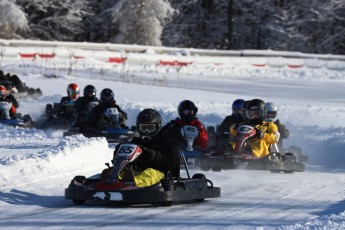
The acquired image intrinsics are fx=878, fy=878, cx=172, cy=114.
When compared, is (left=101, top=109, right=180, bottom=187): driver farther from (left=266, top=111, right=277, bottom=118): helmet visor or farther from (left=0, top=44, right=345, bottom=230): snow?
(left=266, top=111, right=277, bottom=118): helmet visor

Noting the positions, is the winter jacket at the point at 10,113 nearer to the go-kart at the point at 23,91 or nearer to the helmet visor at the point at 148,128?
the go-kart at the point at 23,91

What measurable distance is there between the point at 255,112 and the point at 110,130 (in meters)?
5.18

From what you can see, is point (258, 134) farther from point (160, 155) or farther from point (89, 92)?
point (89, 92)

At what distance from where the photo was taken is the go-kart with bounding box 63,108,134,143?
63.3ft

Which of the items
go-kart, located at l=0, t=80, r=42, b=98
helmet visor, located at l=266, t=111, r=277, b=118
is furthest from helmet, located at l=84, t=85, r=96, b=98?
helmet visor, located at l=266, t=111, r=277, b=118

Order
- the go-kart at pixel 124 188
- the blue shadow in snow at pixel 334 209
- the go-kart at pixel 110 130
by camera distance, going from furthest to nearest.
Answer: the go-kart at pixel 110 130 → the blue shadow in snow at pixel 334 209 → the go-kart at pixel 124 188

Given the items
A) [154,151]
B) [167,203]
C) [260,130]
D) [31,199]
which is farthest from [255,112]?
[31,199]

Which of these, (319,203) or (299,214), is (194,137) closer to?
(319,203)

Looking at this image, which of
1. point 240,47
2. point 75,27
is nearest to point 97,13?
point 75,27

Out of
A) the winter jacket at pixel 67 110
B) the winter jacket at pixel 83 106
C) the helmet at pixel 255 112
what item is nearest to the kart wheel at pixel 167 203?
the helmet at pixel 255 112

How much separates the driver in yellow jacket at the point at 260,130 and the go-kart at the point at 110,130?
14.3 ft

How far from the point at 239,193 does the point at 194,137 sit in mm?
3826

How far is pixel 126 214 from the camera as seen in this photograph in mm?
9070

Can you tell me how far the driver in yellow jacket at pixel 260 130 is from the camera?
1481cm
